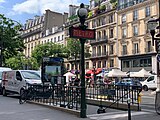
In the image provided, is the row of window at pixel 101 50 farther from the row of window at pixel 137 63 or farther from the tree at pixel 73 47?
the tree at pixel 73 47

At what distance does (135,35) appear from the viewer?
168ft

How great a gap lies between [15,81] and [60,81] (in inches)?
131

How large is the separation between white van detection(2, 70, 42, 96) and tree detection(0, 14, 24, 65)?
18.0 meters

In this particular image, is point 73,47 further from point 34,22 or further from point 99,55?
point 34,22

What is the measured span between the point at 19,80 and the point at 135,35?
35.2 m

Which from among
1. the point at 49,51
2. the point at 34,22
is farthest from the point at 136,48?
the point at 34,22

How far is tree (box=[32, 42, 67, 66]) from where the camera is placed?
59.7m

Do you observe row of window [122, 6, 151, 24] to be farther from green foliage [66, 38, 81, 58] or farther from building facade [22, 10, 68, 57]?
building facade [22, 10, 68, 57]

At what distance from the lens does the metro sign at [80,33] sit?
10484 mm

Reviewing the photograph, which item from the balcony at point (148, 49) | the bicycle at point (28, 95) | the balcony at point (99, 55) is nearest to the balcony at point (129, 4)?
the balcony at point (148, 49)

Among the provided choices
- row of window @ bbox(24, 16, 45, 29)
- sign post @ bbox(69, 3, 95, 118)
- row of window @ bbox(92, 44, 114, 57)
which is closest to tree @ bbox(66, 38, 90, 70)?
row of window @ bbox(92, 44, 114, 57)

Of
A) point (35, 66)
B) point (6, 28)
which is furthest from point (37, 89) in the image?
point (35, 66)

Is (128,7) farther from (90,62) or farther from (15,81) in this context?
(15,81)

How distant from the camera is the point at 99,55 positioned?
59906 millimetres
